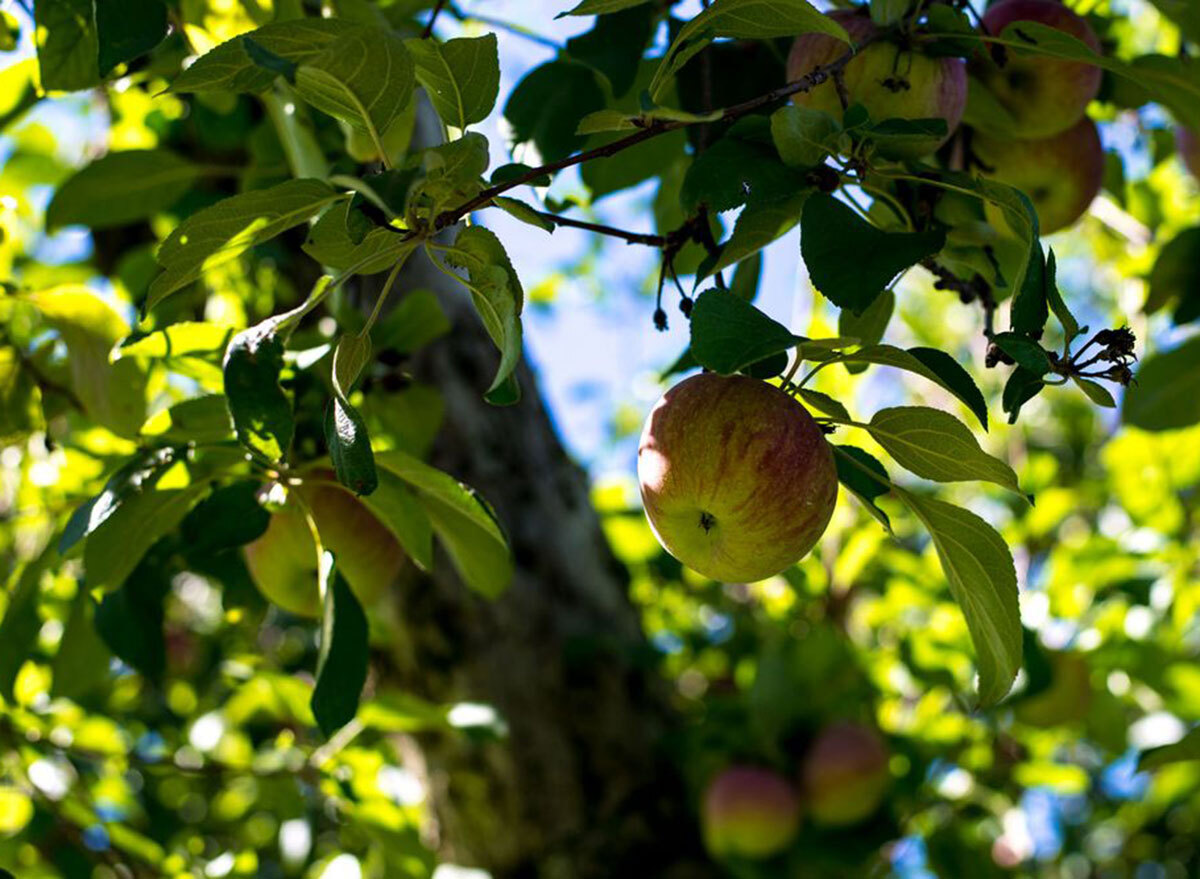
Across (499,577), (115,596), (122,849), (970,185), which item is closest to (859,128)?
(970,185)

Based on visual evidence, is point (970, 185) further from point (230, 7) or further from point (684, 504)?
point (230, 7)

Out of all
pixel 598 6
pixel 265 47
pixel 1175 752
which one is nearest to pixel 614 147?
pixel 598 6

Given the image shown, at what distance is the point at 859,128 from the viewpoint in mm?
840

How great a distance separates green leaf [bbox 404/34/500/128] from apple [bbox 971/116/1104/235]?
2.08ft

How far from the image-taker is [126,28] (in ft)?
3.21

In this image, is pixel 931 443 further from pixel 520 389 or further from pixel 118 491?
pixel 118 491

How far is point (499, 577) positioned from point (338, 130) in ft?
1.84

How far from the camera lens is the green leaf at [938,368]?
0.80m

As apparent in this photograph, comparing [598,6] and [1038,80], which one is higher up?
Answer: [598,6]

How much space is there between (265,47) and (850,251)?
427 mm

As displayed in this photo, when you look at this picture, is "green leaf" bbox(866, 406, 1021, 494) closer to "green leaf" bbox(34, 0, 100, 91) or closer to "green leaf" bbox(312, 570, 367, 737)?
"green leaf" bbox(312, 570, 367, 737)

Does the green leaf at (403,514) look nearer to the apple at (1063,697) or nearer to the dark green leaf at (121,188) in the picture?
the dark green leaf at (121,188)

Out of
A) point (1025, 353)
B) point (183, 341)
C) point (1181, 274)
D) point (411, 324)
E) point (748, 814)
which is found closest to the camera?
point (1025, 353)

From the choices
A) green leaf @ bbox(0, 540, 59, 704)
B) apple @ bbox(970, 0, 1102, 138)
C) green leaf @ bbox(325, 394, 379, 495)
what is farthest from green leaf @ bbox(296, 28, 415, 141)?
green leaf @ bbox(0, 540, 59, 704)
